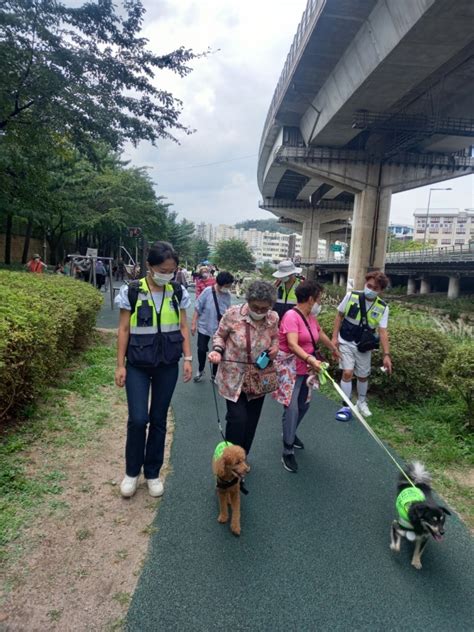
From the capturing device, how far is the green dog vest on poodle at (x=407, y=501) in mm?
2414

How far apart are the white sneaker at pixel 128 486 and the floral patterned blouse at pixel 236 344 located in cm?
95

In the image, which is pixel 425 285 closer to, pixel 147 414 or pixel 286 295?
pixel 286 295

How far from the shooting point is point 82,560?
2.41m

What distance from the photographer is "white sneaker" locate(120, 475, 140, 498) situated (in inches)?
120

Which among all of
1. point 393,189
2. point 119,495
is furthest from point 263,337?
point 393,189

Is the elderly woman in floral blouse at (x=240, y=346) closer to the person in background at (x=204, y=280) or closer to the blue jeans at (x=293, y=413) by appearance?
the blue jeans at (x=293, y=413)

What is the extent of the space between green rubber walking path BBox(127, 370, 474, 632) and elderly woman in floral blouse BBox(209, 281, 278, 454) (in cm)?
61

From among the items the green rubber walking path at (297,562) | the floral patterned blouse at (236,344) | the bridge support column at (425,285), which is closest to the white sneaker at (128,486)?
the green rubber walking path at (297,562)

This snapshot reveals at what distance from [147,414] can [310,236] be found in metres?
47.1

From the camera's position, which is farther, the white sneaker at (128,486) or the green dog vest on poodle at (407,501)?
the white sneaker at (128,486)

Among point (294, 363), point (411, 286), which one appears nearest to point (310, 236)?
point (411, 286)

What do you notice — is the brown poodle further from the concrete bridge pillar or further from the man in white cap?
the concrete bridge pillar

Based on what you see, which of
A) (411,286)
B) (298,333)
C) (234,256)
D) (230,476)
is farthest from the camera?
(234,256)

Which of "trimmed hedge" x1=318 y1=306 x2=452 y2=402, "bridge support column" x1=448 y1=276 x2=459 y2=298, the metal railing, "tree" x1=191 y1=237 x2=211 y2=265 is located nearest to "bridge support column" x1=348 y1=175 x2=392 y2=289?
"bridge support column" x1=448 y1=276 x2=459 y2=298
